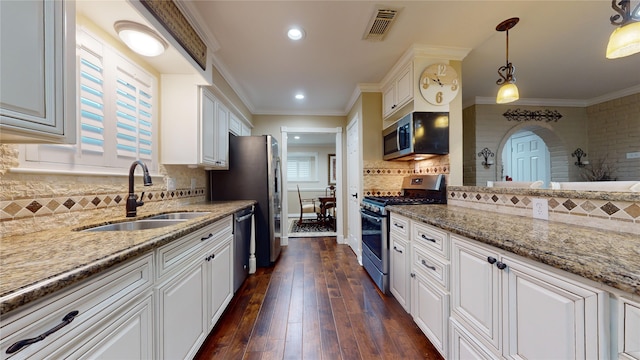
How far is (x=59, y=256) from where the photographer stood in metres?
0.73

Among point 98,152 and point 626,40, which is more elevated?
point 626,40

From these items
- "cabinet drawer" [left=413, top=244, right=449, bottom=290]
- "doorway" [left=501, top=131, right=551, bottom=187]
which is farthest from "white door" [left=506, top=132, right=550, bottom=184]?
"cabinet drawer" [left=413, top=244, right=449, bottom=290]

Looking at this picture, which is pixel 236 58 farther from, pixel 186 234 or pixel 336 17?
pixel 186 234

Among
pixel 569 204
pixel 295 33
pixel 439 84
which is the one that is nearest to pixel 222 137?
pixel 295 33

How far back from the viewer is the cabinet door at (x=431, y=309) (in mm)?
1326

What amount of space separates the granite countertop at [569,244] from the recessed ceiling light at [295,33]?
1901 mm

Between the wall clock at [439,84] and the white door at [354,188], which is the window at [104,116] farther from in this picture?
the wall clock at [439,84]

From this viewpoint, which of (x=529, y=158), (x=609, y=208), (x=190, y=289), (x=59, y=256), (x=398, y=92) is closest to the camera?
(x=59, y=256)

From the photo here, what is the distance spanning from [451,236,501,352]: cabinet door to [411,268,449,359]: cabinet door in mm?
107

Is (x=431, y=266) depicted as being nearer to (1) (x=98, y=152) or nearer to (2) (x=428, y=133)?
(2) (x=428, y=133)

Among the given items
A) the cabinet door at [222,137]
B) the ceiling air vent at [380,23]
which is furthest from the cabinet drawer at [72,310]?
the ceiling air vent at [380,23]

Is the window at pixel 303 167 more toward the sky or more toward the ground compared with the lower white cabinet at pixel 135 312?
more toward the sky

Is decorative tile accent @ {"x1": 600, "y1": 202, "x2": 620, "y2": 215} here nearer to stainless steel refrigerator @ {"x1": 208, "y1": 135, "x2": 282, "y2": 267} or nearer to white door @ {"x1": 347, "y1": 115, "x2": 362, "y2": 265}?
white door @ {"x1": 347, "y1": 115, "x2": 362, "y2": 265}

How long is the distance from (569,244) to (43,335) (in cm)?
162
